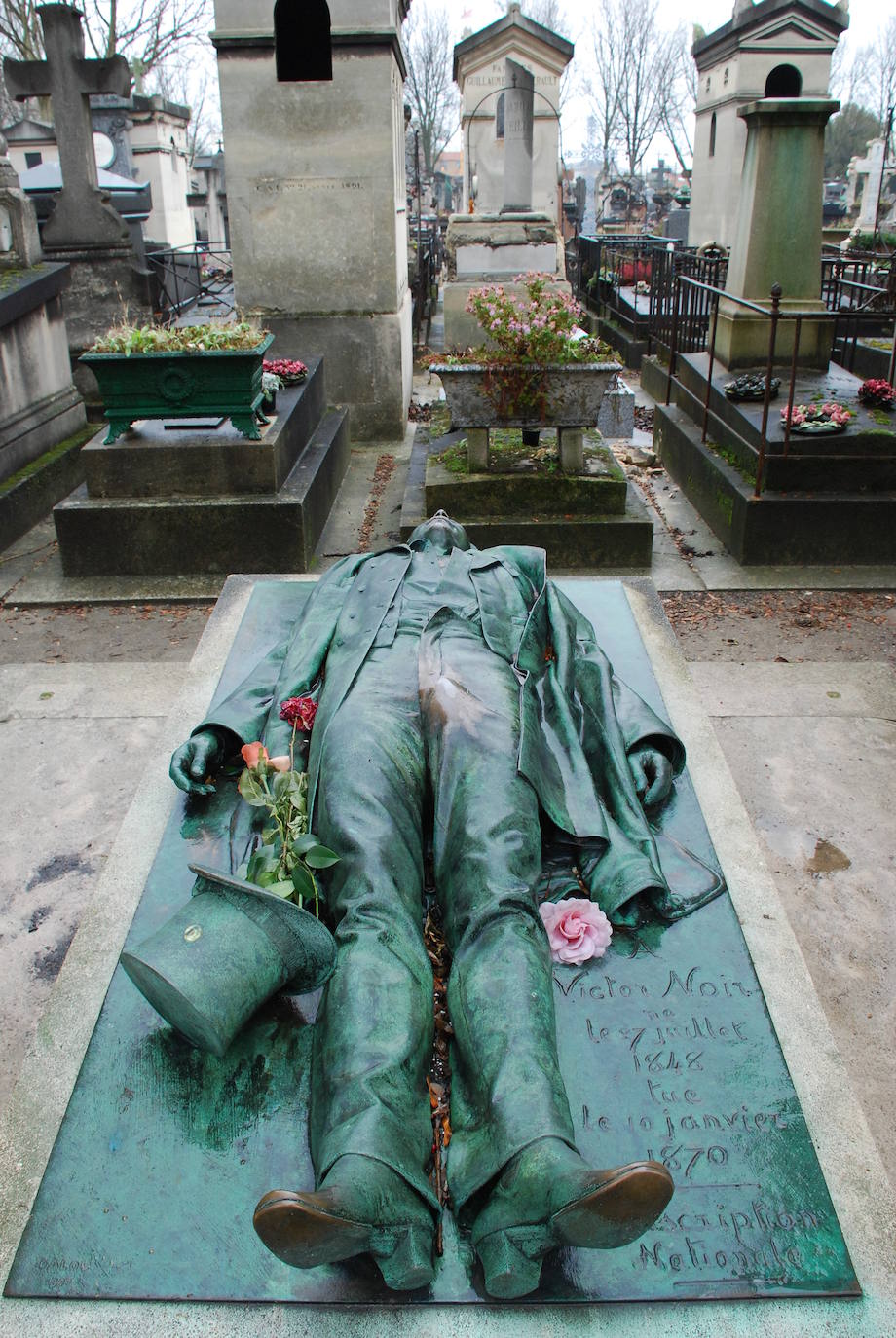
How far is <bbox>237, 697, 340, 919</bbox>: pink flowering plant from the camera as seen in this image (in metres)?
2.77

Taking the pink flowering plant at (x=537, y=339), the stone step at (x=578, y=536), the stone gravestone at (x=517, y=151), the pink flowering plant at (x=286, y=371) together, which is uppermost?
the stone gravestone at (x=517, y=151)

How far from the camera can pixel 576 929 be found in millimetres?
2893

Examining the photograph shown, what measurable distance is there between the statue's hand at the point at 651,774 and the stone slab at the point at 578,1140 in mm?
465

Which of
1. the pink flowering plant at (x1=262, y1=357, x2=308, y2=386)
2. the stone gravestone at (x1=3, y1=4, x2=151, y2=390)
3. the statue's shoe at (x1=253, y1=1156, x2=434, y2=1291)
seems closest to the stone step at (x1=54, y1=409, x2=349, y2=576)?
the pink flowering plant at (x1=262, y1=357, x2=308, y2=386)

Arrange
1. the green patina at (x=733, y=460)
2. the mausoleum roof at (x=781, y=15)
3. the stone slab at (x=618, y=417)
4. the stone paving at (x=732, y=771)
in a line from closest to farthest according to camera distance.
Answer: the stone paving at (x=732, y=771) < the green patina at (x=733, y=460) < the stone slab at (x=618, y=417) < the mausoleum roof at (x=781, y=15)

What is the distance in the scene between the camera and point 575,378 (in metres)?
7.19

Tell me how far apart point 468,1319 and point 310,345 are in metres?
9.52

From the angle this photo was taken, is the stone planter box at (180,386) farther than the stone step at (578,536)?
No

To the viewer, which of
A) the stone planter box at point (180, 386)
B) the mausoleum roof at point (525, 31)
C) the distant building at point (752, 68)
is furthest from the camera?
the mausoleum roof at point (525, 31)

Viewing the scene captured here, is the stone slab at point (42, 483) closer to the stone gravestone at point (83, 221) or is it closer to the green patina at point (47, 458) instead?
the green patina at point (47, 458)

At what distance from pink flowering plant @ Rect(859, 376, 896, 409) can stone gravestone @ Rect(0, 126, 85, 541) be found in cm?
647

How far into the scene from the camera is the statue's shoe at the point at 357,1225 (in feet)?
6.08

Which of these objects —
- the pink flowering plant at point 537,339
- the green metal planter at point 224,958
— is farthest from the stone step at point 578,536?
the green metal planter at point 224,958

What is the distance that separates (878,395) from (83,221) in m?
8.43
